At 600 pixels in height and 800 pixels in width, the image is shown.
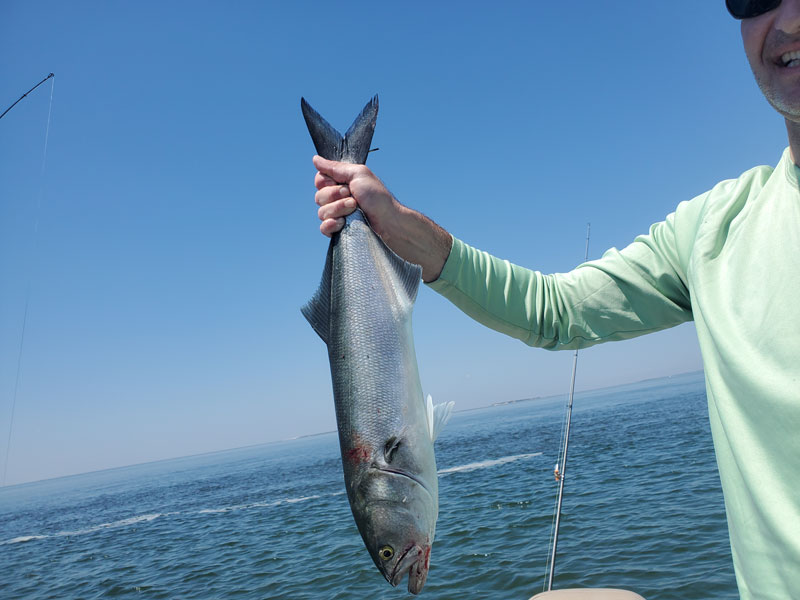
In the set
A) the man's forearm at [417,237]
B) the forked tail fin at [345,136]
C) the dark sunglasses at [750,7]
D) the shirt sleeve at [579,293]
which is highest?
the forked tail fin at [345,136]

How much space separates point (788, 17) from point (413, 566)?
2.05 meters

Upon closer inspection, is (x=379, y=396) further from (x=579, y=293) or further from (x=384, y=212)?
(x=579, y=293)

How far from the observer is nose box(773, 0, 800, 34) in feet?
5.14

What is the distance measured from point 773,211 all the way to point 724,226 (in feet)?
0.50

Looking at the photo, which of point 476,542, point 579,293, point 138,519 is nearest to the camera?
point 579,293

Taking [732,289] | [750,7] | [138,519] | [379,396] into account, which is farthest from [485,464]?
[750,7]

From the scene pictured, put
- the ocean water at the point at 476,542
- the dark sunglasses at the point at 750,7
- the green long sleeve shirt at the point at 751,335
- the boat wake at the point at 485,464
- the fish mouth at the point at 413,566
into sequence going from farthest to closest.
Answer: the boat wake at the point at 485,464 → the ocean water at the point at 476,542 → the fish mouth at the point at 413,566 → the dark sunglasses at the point at 750,7 → the green long sleeve shirt at the point at 751,335

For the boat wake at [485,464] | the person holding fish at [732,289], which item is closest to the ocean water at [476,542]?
the boat wake at [485,464]

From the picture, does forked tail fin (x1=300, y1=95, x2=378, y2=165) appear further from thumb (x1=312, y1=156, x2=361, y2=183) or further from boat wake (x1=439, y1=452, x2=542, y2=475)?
boat wake (x1=439, y1=452, x2=542, y2=475)

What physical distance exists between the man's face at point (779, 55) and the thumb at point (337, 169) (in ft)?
4.36

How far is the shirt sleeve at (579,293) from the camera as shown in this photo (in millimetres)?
2139

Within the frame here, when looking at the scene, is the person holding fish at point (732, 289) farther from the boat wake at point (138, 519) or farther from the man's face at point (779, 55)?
the boat wake at point (138, 519)

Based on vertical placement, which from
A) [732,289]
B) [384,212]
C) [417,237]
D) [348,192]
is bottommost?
[732,289]

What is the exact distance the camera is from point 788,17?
158 centimetres
